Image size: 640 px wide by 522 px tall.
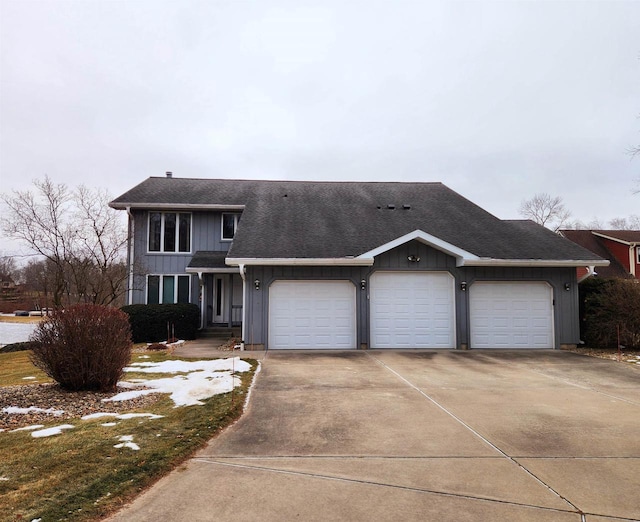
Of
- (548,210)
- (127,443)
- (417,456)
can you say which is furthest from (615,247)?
(127,443)

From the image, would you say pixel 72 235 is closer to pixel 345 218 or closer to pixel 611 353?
pixel 345 218

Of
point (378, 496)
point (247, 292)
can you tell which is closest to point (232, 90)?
point (247, 292)

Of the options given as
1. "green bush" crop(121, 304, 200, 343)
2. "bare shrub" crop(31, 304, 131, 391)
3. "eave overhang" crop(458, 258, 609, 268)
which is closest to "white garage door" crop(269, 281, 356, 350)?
"eave overhang" crop(458, 258, 609, 268)

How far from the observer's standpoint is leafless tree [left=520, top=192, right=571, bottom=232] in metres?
40.4

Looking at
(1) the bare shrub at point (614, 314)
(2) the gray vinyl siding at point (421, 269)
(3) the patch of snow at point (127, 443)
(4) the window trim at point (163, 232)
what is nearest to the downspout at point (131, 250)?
(4) the window trim at point (163, 232)

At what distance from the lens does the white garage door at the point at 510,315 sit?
12.7m

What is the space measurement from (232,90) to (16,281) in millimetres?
64104

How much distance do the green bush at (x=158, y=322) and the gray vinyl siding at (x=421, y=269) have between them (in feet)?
13.0

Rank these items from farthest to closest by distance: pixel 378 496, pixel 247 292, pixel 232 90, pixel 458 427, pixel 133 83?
1. pixel 232 90
2. pixel 133 83
3. pixel 247 292
4. pixel 458 427
5. pixel 378 496

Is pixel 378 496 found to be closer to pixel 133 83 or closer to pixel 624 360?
pixel 624 360

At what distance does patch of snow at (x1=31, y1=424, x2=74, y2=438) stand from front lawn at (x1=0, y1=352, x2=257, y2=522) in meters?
0.05

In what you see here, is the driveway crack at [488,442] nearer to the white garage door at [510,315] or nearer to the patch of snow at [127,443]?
the patch of snow at [127,443]

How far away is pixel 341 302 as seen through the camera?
12500 mm

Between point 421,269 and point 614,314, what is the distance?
6011mm
